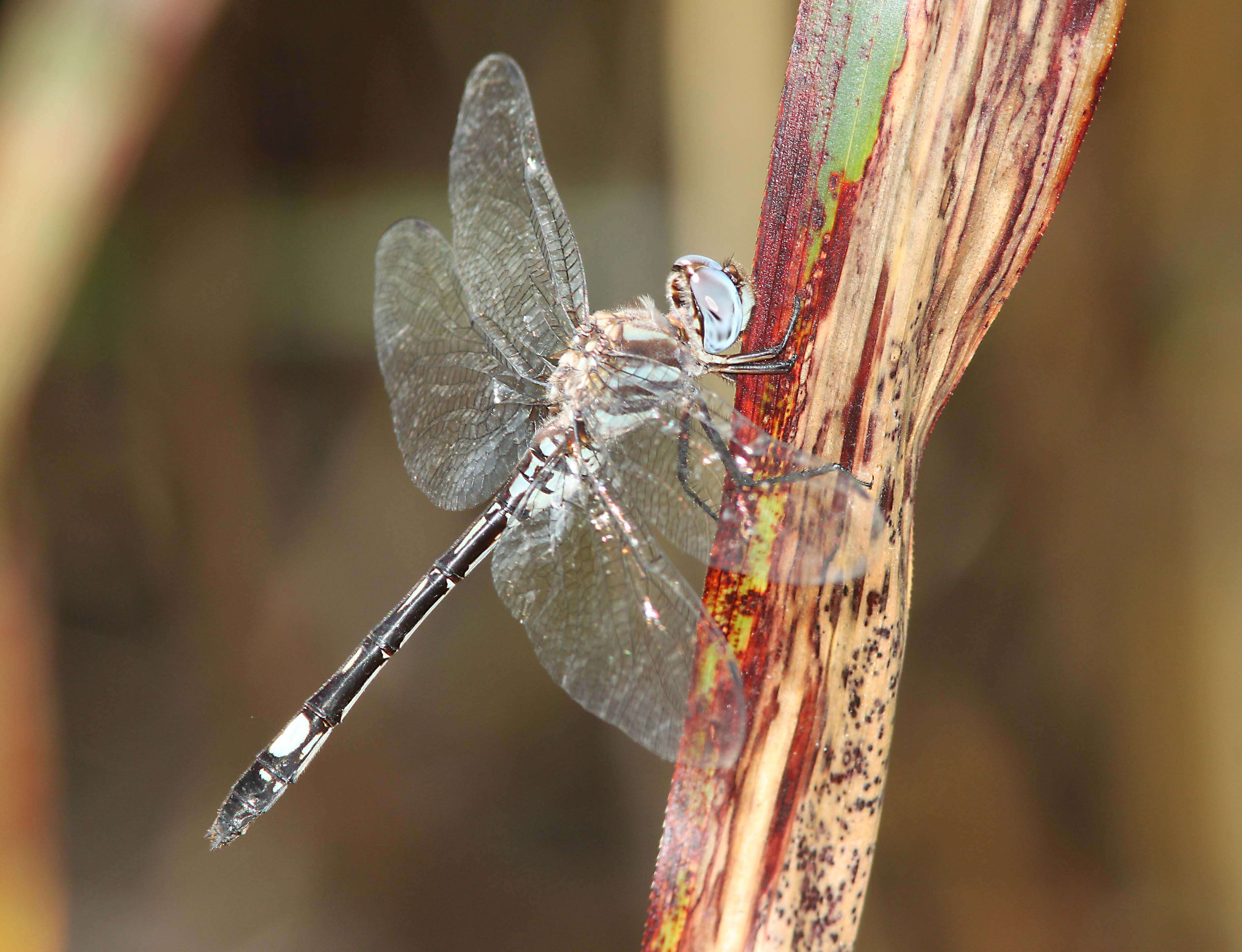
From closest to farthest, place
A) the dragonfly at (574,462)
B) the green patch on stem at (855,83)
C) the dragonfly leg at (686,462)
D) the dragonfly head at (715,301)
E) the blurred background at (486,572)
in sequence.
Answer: the green patch on stem at (855,83), the dragonfly at (574,462), the dragonfly leg at (686,462), the dragonfly head at (715,301), the blurred background at (486,572)

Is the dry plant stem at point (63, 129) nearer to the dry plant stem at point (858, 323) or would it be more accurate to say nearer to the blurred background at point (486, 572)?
the blurred background at point (486, 572)

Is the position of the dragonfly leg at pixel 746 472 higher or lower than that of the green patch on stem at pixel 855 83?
lower

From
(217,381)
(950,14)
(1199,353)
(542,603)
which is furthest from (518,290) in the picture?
(1199,353)

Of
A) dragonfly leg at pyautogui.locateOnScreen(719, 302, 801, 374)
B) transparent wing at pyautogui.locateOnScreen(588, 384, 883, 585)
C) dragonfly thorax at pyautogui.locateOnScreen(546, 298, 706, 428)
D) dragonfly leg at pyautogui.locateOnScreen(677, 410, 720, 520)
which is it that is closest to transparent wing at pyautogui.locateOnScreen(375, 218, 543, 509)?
dragonfly thorax at pyautogui.locateOnScreen(546, 298, 706, 428)

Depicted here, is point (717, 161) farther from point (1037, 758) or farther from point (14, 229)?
point (1037, 758)

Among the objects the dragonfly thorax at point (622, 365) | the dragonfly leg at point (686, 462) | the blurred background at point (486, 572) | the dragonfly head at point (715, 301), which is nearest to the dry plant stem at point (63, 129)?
the blurred background at point (486, 572)

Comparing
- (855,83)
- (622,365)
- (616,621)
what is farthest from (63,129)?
(855,83)
